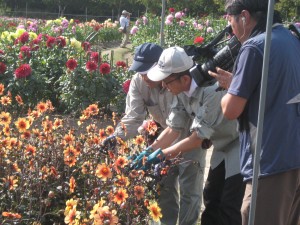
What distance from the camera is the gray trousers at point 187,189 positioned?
391cm

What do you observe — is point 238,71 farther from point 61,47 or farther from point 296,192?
point 61,47

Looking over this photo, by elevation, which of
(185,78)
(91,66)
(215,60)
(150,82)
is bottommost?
(91,66)

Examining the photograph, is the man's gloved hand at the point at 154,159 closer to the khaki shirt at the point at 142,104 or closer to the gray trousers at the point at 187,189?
the gray trousers at the point at 187,189

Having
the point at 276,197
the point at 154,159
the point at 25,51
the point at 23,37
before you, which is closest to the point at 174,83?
the point at 154,159

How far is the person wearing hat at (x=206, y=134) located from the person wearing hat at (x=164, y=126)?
0.13 m

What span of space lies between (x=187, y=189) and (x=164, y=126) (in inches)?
18.3

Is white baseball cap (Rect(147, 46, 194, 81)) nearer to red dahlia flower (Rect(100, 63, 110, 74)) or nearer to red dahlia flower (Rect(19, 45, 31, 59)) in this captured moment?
red dahlia flower (Rect(100, 63, 110, 74))

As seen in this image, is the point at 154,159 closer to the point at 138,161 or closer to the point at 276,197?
the point at 138,161

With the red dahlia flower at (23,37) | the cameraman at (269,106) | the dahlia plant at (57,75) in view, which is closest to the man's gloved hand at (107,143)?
the cameraman at (269,106)

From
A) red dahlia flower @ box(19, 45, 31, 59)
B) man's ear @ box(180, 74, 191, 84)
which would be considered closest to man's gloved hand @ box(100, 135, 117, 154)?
man's ear @ box(180, 74, 191, 84)

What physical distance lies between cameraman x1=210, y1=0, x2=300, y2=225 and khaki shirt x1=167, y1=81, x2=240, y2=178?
59cm

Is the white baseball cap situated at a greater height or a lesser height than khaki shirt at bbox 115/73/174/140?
greater

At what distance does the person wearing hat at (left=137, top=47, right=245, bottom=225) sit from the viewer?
10.9 ft

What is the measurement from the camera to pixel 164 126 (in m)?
4.12
